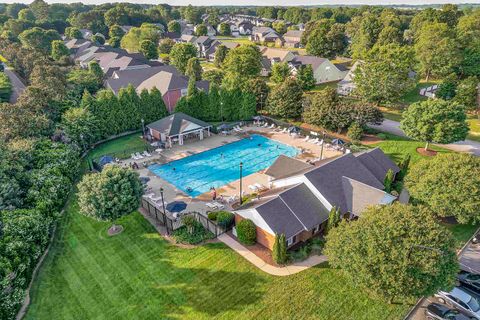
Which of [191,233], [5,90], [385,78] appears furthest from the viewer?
[5,90]

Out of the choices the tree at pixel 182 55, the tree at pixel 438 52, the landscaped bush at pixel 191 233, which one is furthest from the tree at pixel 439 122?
the tree at pixel 182 55

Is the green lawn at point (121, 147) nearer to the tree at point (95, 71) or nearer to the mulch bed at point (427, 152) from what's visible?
the tree at point (95, 71)

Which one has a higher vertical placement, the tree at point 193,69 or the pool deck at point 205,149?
the tree at point 193,69

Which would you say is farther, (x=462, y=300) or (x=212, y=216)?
(x=212, y=216)

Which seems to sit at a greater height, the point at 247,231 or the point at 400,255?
the point at 400,255

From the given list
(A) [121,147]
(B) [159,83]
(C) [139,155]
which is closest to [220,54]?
(B) [159,83]

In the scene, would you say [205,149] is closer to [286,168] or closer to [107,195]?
[286,168]

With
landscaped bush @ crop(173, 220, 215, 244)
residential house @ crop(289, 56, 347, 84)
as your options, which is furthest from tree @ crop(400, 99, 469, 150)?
residential house @ crop(289, 56, 347, 84)
